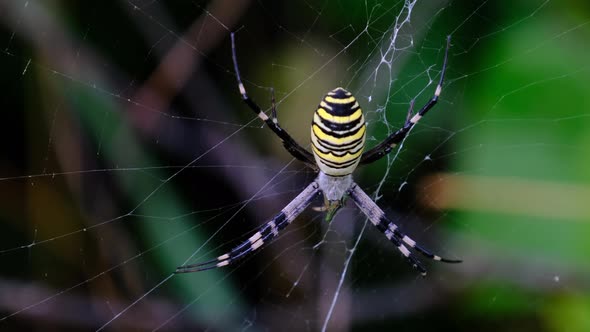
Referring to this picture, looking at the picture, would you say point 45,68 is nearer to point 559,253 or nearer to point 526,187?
point 526,187

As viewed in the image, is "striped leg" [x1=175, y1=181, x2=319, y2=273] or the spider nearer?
the spider

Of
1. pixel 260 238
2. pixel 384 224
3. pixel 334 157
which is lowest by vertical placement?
pixel 384 224

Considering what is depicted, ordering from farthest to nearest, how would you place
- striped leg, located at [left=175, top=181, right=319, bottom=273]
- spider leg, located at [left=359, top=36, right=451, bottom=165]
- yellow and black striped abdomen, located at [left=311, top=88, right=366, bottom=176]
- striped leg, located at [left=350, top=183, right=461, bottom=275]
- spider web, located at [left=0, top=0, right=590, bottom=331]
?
striped leg, located at [left=350, top=183, right=461, bottom=275]
striped leg, located at [left=175, top=181, right=319, bottom=273]
spider web, located at [left=0, top=0, right=590, bottom=331]
spider leg, located at [left=359, top=36, right=451, bottom=165]
yellow and black striped abdomen, located at [left=311, top=88, right=366, bottom=176]

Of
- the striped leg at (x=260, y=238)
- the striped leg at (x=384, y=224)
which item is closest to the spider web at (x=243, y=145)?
the striped leg at (x=260, y=238)

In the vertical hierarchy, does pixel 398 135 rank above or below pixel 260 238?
below

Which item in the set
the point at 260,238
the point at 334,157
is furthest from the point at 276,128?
the point at 260,238

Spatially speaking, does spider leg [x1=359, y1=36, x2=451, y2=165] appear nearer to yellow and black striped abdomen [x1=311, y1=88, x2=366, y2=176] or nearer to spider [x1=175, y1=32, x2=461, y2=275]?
spider [x1=175, y1=32, x2=461, y2=275]

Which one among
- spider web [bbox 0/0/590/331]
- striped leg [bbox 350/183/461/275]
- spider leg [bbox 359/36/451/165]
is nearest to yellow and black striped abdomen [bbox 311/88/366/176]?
spider leg [bbox 359/36/451/165]

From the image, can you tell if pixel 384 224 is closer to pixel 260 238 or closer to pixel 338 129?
pixel 260 238
